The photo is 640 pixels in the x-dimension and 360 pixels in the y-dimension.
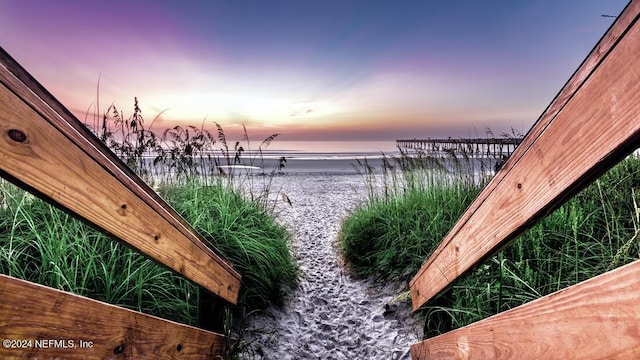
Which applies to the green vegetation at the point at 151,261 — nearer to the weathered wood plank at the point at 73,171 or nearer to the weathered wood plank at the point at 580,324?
the weathered wood plank at the point at 73,171

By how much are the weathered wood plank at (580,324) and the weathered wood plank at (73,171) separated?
54.9 inches

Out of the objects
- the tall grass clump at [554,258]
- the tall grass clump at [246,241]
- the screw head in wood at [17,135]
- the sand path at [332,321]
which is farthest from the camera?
the tall grass clump at [246,241]

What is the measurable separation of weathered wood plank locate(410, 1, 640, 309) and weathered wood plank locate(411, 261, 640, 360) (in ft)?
0.83

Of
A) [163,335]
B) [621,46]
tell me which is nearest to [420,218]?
[163,335]

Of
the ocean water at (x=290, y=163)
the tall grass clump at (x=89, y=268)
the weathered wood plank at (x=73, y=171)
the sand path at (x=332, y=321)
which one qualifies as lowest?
the sand path at (x=332, y=321)

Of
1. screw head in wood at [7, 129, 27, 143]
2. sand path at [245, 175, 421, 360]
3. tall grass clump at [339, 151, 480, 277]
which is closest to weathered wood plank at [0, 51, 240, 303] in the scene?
screw head in wood at [7, 129, 27, 143]

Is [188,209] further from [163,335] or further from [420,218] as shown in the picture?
[420,218]

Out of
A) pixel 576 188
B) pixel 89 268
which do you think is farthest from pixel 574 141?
pixel 89 268

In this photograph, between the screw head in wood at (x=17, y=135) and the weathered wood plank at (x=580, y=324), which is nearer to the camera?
the weathered wood plank at (x=580, y=324)

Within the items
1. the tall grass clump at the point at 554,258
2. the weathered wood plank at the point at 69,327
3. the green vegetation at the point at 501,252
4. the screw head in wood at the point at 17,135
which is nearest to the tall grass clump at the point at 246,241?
the green vegetation at the point at 501,252

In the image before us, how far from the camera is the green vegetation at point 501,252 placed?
2416mm

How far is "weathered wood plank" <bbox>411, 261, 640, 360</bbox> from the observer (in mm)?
751

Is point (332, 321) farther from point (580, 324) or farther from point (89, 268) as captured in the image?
point (580, 324)

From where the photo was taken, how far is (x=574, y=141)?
0.94 meters
